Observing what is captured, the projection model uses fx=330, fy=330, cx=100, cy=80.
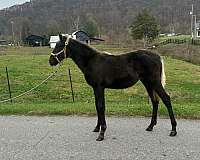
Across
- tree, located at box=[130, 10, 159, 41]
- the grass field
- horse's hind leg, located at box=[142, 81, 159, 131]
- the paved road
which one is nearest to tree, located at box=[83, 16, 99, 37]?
tree, located at box=[130, 10, 159, 41]

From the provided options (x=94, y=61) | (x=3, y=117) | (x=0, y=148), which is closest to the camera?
(x=0, y=148)

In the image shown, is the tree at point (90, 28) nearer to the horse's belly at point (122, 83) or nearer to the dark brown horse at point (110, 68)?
the dark brown horse at point (110, 68)

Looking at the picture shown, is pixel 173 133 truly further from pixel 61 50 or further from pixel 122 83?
pixel 61 50

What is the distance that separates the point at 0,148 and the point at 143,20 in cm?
5800

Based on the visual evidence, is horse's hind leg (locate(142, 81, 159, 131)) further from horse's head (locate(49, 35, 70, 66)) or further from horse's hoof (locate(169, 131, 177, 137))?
horse's head (locate(49, 35, 70, 66))

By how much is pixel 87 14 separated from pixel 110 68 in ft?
297

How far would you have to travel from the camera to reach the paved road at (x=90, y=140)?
17.1 ft

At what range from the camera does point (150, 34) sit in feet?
197

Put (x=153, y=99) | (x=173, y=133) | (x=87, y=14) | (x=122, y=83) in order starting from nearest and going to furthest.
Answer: (x=173, y=133) → (x=122, y=83) → (x=153, y=99) → (x=87, y=14)

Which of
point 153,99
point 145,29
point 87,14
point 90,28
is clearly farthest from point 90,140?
point 87,14

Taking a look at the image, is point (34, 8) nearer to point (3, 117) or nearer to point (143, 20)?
point (143, 20)

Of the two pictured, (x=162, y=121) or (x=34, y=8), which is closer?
(x=162, y=121)

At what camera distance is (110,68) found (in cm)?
656

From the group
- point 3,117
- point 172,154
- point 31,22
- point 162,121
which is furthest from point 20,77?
point 31,22
